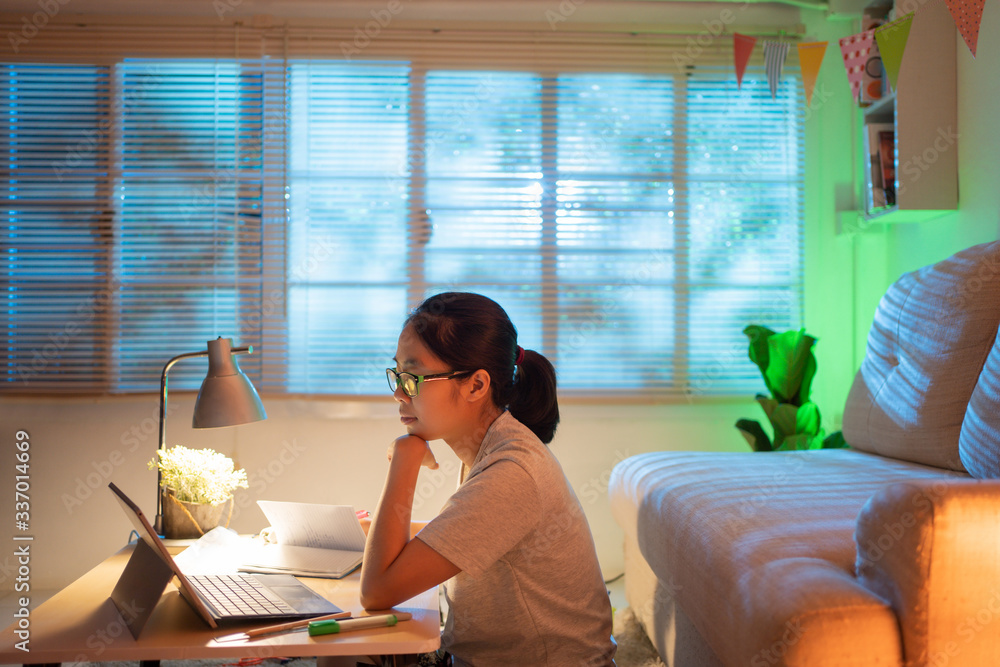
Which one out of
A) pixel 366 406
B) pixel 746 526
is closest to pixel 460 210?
pixel 366 406

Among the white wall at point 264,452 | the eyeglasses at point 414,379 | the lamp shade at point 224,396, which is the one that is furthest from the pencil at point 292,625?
the white wall at point 264,452

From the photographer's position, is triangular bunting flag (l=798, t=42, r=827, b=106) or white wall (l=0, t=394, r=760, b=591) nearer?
triangular bunting flag (l=798, t=42, r=827, b=106)

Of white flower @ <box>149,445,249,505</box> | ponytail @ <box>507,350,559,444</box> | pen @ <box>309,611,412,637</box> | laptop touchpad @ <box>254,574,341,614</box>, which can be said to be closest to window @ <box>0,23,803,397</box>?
white flower @ <box>149,445,249,505</box>

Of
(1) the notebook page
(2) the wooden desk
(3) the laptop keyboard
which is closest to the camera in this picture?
(2) the wooden desk

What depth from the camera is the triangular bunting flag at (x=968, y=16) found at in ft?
6.61

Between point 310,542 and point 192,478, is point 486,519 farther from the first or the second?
point 192,478

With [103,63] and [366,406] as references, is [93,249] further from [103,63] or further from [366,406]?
[366,406]

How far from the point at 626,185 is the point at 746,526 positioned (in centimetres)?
200

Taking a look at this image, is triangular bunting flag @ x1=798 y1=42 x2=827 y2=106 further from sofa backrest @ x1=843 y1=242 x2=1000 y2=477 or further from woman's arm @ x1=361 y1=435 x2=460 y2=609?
woman's arm @ x1=361 y1=435 x2=460 y2=609

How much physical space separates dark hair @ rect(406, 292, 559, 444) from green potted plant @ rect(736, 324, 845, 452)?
1631 mm

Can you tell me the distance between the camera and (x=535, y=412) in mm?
1387

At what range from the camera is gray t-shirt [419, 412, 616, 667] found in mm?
1129

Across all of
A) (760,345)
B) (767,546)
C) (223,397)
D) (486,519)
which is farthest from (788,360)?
(223,397)

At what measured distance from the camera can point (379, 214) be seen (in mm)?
3059
